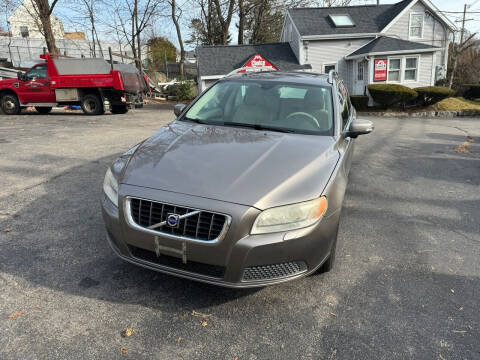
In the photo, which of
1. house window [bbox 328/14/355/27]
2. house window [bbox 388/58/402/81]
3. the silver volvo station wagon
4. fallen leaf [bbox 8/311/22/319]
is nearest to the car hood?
the silver volvo station wagon

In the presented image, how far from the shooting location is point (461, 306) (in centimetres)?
264

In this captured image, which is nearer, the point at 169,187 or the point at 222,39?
the point at 169,187

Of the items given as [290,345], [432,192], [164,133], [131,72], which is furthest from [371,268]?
[131,72]

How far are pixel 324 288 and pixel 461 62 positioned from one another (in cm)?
3434

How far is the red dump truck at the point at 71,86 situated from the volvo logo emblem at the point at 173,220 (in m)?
12.5

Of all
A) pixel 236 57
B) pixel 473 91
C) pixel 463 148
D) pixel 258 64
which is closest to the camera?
pixel 463 148

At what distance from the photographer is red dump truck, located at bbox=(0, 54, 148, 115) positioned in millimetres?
13539

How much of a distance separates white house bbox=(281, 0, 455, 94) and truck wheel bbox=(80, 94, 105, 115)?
12.7 metres

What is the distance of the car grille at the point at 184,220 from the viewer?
7.44 feet

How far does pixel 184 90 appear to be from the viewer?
24.3m

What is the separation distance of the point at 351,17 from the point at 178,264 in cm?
2416

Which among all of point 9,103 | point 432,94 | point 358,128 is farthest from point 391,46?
point 9,103

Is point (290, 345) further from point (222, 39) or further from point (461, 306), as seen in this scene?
point (222, 39)

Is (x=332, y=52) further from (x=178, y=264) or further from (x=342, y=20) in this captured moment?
(x=178, y=264)
